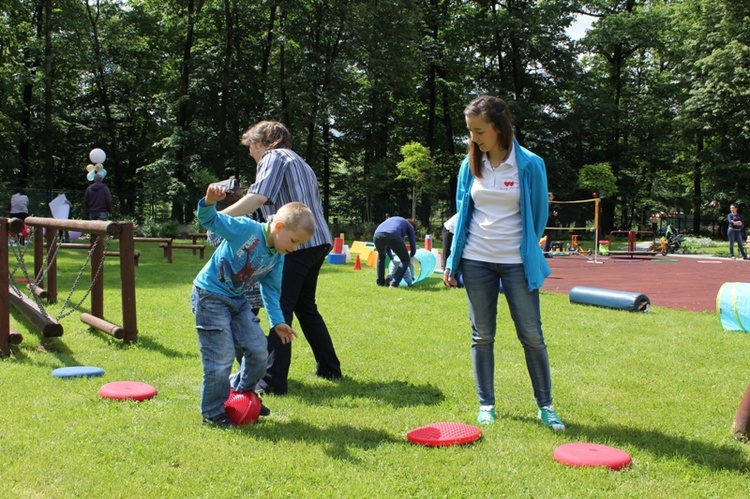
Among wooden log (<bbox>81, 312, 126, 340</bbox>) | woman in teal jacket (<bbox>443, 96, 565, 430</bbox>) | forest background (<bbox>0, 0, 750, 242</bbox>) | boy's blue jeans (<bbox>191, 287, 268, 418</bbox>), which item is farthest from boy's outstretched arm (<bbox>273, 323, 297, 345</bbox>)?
forest background (<bbox>0, 0, 750, 242</bbox>)

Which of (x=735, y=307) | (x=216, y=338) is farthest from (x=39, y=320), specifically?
(x=735, y=307)

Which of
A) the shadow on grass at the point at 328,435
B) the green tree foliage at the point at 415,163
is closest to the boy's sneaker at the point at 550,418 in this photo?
the shadow on grass at the point at 328,435

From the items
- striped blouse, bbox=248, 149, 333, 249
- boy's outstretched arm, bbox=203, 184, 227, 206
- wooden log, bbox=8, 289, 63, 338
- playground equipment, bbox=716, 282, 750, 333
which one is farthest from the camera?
playground equipment, bbox=716, 282, 750, 333

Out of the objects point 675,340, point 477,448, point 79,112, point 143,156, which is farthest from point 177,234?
point 477,448

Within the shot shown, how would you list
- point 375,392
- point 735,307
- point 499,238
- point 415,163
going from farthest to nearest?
point 415,163, point 735,307, point 375,392, point 499,238

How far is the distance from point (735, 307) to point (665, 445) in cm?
471

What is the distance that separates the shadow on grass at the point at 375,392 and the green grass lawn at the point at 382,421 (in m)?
0.01

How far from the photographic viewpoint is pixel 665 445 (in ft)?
12.7

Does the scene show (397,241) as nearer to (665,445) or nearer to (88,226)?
(88,226)

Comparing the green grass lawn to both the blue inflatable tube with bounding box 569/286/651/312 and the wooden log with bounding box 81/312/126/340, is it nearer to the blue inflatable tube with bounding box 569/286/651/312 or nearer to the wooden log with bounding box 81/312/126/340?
the wooden log with bounding box 81/312/126/340

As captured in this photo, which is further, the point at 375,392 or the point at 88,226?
the point at 88,226

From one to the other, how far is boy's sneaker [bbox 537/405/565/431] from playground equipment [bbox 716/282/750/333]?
4.69m

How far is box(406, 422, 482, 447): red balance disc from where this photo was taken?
147 inches

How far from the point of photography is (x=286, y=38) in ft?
114
